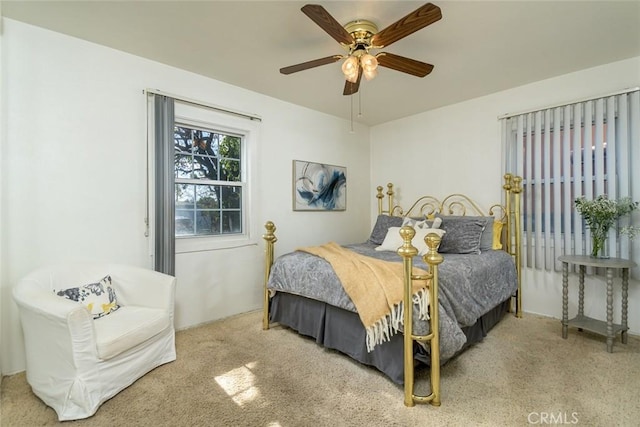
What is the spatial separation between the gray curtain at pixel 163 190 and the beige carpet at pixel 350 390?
0.76m

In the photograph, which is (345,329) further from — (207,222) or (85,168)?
(85,168)

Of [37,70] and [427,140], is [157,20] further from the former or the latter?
[427,140]

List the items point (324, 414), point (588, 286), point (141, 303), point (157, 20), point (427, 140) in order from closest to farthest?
point (324, 414)
point (157, 20)
point (141, 303)
point (588, 286)
point (427, 140)

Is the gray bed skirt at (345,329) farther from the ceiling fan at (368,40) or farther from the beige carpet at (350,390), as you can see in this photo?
the ceiling fan at (368,40)

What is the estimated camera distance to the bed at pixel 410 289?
1.72m

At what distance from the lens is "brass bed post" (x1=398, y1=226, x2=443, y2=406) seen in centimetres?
168

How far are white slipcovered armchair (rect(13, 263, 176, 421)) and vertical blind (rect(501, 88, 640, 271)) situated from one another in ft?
11.7

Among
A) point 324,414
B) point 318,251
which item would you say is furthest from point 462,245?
point 324,414

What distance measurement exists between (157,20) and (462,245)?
3219 mm

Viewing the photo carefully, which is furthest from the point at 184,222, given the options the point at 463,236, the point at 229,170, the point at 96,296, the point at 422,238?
the point at 463,236

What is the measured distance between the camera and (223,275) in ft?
10.2

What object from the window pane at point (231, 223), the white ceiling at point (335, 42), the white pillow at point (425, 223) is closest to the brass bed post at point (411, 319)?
the white ceiling at point (335, 42)

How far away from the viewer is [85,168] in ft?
7.66

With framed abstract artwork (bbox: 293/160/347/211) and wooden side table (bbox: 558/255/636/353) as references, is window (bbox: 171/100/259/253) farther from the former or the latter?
wooden side table (bbox: 558/255/636/353)
